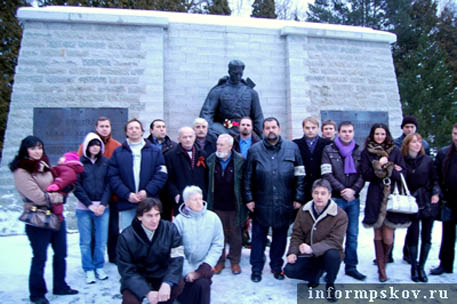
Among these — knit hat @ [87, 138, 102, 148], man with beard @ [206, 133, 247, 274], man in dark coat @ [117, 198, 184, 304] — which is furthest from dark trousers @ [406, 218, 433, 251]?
knit hat @ [87, 138, 102, 148]

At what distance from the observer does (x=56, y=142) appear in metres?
6.19

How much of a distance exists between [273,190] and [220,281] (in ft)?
3.55

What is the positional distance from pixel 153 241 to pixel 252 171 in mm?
1386

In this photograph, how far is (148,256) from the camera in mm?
2719

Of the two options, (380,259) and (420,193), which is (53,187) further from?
(420,193)

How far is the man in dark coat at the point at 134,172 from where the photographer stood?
363 cm

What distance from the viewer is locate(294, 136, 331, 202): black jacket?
12.9 feet

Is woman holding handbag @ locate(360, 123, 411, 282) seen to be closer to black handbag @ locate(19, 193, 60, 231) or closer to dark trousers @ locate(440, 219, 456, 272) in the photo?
dark trousers @ locate(440, 219, 456, 272)

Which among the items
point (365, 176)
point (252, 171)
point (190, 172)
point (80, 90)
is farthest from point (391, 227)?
point (80, 90)

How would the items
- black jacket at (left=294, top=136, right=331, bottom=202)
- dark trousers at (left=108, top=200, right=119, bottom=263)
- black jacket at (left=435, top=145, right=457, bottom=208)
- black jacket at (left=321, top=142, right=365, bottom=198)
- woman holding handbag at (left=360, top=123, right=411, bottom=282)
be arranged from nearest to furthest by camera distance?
woman holding handbag at (left=360, top=123, right=411, bottom=282) → black jacket at (left=321, top=142, right=365, bottom=198) → black jacket at (left=435, top=145, right=457, bottom=208) → black jacket at (left=294, top=136, right=331, bottom=202) → dark trousers at (left=108, top=200, right=119, bottom=263)

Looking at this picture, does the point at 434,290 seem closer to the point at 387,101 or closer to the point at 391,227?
the point at 391,227

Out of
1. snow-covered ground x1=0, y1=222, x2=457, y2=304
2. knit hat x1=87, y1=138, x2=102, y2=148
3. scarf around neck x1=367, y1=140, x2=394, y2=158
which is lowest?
snow-covered ground x1=0, y1=222, x2=457, y2=304

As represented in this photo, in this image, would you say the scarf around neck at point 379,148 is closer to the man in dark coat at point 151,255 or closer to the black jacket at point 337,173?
the black jacket at point 337,173

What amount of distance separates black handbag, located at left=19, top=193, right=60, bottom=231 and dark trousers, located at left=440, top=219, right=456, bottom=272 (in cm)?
403
